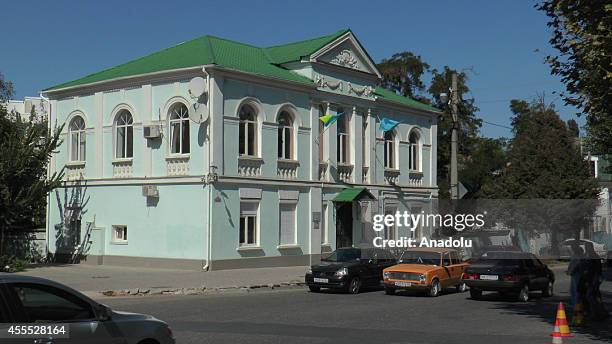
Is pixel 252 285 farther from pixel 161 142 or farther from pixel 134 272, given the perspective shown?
pixel 161 142

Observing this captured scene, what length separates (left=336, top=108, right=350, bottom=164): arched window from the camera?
37.1m

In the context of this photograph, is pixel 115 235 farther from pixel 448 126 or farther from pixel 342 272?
pixel 448 126

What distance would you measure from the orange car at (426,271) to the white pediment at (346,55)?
48.0ft

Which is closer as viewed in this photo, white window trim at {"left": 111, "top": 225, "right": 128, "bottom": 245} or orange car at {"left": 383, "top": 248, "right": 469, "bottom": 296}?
orange car at {"left": 383, "top": 248, "right": 469, "bottom": 296}

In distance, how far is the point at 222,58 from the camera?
3238 centimetres

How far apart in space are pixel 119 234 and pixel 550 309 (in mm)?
20770

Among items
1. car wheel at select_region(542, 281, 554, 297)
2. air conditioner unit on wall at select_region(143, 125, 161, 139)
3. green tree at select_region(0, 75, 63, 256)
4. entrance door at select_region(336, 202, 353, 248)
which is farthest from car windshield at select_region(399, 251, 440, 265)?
green tree at select_region(0, 75, 63, 256)

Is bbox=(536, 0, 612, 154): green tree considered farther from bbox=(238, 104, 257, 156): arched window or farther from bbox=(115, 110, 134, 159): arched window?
bbox=(115, 110, 134, 159): arched window

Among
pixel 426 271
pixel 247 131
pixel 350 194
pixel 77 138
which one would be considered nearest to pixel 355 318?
pixel 426 271

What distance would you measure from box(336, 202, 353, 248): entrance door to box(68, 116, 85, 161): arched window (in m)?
12.9

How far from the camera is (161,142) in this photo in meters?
31.6

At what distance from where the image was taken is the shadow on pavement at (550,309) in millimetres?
14266

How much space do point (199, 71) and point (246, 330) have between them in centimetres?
1845

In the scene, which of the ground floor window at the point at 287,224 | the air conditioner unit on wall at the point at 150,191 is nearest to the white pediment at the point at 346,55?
the ground floor window at the point at 287,224
